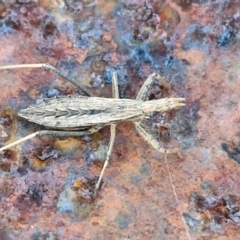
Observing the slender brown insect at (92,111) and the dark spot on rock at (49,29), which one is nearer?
the slender brown insect at (92,111)

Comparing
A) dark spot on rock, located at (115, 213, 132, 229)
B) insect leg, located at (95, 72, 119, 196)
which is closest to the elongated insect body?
insect leg, located at (95, 72, 119, 196)

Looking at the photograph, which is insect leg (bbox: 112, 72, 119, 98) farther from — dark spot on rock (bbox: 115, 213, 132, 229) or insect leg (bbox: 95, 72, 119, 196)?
dark spot on rock (bbox: 115, 213, 132, 229)

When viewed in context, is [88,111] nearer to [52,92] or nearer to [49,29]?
[52,92]

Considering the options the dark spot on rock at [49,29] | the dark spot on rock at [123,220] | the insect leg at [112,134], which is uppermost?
the dark spot on rock at [49,29]

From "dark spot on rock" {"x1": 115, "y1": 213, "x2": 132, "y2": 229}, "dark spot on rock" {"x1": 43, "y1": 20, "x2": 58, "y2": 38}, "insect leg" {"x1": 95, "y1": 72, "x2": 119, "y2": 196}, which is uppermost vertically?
"dark spot on rock" {"x1": 43, "y1": 20, "x2": 58, "y2": 38}

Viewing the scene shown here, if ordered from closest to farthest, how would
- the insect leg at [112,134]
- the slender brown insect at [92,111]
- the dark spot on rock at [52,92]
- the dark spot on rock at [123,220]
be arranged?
the dark spot on rock at [123,220] < the insect leg at [112,134] < the slender brown insect at [92,111] < the dark spot on rock at [52,92]

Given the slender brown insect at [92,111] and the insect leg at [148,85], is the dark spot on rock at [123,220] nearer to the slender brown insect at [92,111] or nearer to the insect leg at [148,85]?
the slender brown insect at [92,111]

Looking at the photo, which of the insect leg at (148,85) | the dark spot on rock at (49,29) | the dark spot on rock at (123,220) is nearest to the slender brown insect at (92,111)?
the insect leg at (148,85)

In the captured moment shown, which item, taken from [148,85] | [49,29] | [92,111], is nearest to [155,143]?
[148,85]
